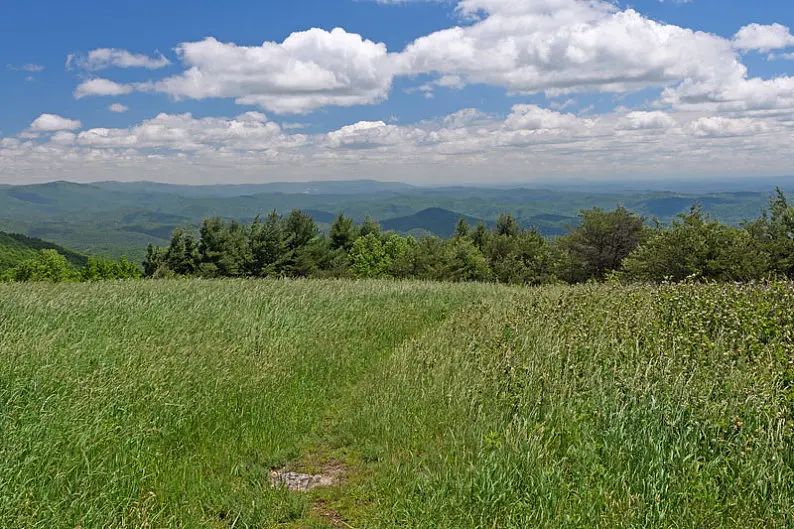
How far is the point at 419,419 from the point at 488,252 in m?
65.4

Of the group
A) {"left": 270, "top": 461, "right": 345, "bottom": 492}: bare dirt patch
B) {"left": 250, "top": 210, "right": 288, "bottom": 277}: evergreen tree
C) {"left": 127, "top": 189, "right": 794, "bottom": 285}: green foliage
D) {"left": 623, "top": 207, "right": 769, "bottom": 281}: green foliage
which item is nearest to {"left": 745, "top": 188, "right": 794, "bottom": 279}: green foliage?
{"left": 127, "top": 189, "right": 794, "bottom": 285}: green foliage

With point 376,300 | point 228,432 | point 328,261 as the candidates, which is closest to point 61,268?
point 328,261

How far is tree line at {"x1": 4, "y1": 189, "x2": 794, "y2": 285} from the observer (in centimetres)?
2473

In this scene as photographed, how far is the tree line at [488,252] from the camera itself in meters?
24.7

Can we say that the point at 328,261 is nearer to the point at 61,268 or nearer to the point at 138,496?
the point at 61,268

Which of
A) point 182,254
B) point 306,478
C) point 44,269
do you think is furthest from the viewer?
point 44,269

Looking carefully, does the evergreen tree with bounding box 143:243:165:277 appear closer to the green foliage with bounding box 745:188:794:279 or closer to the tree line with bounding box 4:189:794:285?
the tree line with bounding box 4:189:794:285

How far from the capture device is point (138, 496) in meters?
4.20

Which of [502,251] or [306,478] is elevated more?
[306,478]

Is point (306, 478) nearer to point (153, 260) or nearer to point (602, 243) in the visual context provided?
point (602, 243)

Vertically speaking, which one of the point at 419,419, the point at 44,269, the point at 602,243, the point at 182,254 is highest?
the point at 419,419

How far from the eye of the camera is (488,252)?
70.1 m

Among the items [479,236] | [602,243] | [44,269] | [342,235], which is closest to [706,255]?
[602,243]

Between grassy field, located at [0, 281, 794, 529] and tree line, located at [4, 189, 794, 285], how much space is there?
1767 cm
